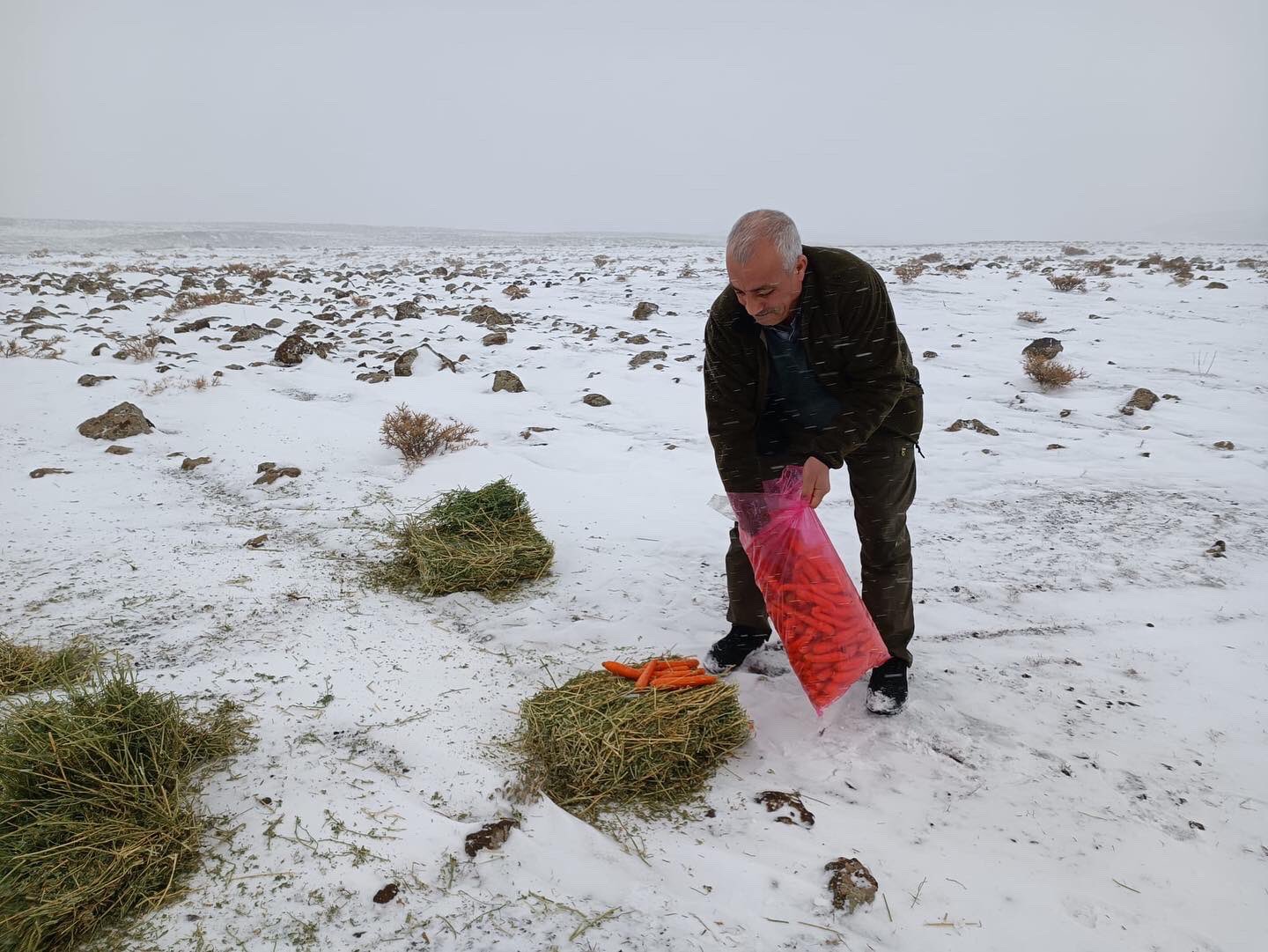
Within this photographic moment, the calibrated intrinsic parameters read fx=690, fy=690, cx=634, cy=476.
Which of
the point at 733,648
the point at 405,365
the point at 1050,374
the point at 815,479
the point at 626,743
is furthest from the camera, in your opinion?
the point at 405,365

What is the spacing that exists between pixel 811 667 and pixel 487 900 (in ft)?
3.82

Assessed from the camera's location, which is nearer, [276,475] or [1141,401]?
[276,475]

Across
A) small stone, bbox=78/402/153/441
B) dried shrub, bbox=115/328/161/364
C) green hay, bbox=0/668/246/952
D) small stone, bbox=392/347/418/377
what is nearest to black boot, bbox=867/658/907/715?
green hay, bbox=0/668/246/952

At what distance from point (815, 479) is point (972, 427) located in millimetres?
4119

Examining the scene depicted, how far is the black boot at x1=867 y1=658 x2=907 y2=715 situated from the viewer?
2371mm

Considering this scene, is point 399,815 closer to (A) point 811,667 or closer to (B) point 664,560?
(A) point 811,667

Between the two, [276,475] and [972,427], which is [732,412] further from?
[972,427]

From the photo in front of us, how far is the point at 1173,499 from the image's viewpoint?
4.18 meters

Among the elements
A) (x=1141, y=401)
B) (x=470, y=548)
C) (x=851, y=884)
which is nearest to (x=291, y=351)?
(x=470, y=548)

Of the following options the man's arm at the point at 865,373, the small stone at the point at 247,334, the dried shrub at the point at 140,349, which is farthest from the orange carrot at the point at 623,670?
the small stone at the point at 247,334

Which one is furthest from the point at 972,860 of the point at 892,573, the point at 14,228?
the point at 14,228

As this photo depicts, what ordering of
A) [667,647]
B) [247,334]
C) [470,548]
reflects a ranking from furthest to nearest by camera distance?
[247,334]
[470,548]
[667,647]

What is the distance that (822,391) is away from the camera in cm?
223

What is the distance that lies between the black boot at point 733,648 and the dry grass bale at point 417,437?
9.99 feet
